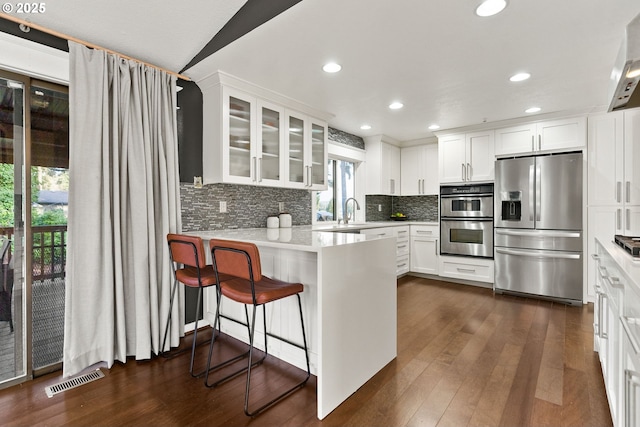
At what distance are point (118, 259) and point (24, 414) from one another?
3.08ft

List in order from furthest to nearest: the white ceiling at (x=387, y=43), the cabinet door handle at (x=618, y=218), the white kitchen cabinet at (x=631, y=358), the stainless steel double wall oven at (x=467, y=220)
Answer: the stainless steel double wall oven at (x=467, y=220) < the cabinet door handle at (x=618, y=218) < the white ceiling at (x=387, y=43) < the white kitchen cabinet at (x=631, y=358)

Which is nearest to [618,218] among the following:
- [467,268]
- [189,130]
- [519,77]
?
[467,268]

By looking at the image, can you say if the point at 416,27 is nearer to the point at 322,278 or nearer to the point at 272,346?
the point at 322,278

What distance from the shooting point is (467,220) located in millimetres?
4516

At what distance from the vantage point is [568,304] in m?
3.72

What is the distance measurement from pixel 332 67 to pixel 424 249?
3.37m

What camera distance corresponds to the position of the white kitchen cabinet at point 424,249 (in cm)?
488

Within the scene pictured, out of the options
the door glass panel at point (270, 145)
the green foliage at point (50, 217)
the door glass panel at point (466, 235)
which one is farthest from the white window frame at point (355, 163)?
Result: the green foliage at point (50, 217)

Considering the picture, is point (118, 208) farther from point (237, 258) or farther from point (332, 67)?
point (332, 67)

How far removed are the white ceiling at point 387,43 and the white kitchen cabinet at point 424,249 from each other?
2209 mm

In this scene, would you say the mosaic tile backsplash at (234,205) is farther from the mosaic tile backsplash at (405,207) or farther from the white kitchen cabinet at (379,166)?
the mosaic tile backsplash at (405,207)

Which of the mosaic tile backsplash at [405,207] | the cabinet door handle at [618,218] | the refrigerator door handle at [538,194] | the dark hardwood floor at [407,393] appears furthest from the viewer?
the mosaic tile backsplash at [405,207]

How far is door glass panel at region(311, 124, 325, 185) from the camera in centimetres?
372

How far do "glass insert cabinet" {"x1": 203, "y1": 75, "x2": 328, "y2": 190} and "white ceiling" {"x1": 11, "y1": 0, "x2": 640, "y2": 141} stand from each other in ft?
0.73
